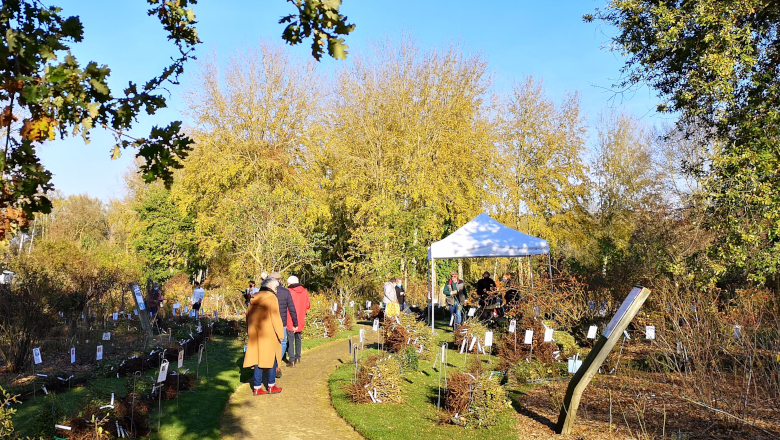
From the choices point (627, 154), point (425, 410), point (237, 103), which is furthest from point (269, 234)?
point (627, 154)

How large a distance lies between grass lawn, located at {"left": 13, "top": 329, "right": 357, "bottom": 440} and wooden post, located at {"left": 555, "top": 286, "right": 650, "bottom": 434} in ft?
12.3

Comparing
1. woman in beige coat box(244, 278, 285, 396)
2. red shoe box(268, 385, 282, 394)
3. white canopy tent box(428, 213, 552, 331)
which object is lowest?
red shoe box(268, 385, 282, 394)

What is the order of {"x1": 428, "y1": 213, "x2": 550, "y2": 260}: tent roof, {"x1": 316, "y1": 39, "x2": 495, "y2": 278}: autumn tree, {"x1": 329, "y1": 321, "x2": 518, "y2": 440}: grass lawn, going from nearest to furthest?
{"x1": 329, "y1": 321, "x2": 518, "y2": 440}: grass lawn < {"x1": 428, "y1": 213, "x2": 550, "y2": 260}: tent roof < {"x1": 316, "y1": 39, "x2": 495, "y2": 278}: autumn tree

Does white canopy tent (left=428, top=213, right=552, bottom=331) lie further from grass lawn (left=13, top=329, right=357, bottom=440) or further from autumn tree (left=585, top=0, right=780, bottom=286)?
grass lawn (left=13, top=329, right=357, bottom=440)

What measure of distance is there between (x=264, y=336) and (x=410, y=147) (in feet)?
58.7

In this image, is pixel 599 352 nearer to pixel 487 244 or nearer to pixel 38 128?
pixel 38 128

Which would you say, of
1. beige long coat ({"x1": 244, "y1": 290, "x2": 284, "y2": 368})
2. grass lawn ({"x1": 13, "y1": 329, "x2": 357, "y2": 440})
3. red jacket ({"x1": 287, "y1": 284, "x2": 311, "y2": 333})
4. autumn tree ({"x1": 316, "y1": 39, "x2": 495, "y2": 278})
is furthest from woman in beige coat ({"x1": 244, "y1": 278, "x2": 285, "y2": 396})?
autumn tree ({"x1": 316, "y1": 39, "x2": 495, "y2": 278})

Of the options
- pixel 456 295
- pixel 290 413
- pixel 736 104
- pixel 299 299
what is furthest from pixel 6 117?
pixel 456 295

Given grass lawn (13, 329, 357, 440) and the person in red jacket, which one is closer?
grass lawn (13, 329, 357, 440)

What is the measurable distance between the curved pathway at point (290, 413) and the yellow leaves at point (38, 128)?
4536mm

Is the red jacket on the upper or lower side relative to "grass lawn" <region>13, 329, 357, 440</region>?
upper

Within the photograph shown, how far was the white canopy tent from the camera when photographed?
1434cm

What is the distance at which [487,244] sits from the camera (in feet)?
47.8

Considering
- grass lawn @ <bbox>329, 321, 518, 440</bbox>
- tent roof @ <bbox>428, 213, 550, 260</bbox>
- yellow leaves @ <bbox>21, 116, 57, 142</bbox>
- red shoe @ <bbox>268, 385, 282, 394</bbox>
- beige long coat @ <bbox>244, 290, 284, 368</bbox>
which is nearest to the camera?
yellow leaves @ <bbox>21, 116, 57, 142</bbox>
